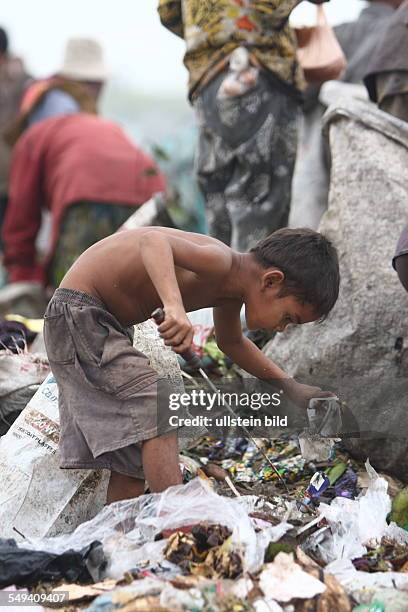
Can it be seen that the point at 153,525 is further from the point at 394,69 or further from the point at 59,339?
the point at 394,69

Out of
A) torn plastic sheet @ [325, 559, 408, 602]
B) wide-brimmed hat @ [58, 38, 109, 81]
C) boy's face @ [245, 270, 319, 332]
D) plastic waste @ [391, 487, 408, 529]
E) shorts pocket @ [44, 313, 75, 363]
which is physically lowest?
plastic waste @ [391, 487, 408, 529]

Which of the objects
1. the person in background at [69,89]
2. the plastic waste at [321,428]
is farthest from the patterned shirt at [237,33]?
the person in background at [69,89]

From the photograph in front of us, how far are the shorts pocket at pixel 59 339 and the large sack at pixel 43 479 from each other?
1.10 feet

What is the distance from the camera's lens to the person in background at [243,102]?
4.68 metres

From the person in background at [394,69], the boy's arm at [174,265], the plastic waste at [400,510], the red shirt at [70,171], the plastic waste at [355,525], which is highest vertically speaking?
the person in background at [394,69]

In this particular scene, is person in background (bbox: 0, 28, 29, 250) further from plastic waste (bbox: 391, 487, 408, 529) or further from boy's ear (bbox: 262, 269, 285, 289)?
plastic waste (bbox: 391, 487, 408, 529)

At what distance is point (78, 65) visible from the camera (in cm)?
813

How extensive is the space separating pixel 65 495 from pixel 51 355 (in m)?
0.48

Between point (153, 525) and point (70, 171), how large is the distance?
4.46m

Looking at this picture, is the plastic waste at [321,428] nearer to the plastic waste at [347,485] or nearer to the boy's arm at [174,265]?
the plastic waste at [347,485]

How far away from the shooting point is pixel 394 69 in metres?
4.70

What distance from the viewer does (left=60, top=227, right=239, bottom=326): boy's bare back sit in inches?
122

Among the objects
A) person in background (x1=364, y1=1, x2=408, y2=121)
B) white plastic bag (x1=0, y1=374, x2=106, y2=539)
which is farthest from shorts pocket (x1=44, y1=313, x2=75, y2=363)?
person in background (x1=364, y1=1, x2=408, y2=121)

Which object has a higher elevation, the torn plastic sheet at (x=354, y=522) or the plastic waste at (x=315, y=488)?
the torn plastic sheet at (x=354, y=522)
